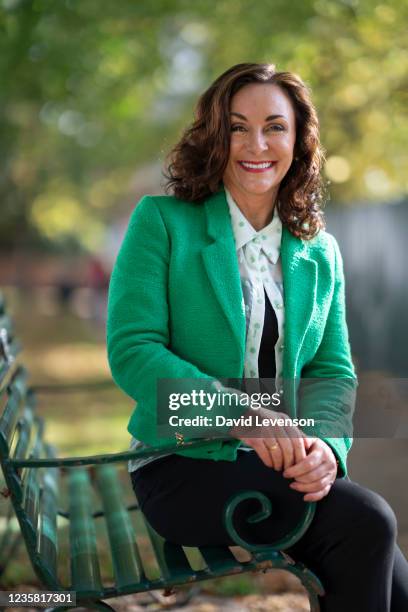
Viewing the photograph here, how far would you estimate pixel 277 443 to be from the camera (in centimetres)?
250

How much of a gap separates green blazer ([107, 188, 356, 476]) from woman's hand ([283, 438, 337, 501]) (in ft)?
0.30

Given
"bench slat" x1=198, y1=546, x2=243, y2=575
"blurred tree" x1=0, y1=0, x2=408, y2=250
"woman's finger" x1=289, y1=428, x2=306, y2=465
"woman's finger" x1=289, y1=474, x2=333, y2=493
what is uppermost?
"blurred tree" x1=0, y1=0, x2=408, y2=250

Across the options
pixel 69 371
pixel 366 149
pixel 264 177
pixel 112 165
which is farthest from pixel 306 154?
pixel 112 165

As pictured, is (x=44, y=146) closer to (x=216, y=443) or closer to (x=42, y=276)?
(x=42, y=276)

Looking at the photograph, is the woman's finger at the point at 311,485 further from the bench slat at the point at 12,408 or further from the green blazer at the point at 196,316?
the bench slat at the point at 12,408

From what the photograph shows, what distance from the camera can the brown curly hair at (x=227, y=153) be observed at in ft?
9.61

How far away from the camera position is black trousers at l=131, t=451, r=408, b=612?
2453 millimetres

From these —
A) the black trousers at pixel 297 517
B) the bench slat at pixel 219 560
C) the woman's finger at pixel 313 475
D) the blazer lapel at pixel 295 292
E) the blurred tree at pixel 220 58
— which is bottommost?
the bench slat at pixel 219 560

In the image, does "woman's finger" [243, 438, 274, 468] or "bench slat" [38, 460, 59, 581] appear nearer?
"woman's finger" [243, 438, 274, 468]

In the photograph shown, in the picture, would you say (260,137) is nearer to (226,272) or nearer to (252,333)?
(226,272)

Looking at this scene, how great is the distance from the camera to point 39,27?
298 inches

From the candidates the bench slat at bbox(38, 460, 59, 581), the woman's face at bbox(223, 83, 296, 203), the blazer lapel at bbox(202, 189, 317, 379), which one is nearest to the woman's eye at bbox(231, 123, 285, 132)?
the woman's face at bbox(223, 83, 296, 203)

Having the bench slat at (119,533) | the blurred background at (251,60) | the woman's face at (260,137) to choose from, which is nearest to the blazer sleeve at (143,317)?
the woman's face at (260,137)

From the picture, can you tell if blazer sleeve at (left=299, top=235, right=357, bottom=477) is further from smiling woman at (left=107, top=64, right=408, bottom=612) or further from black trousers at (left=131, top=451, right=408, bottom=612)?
black trousers at (left=131, top=451, right=408, bottom=612)
